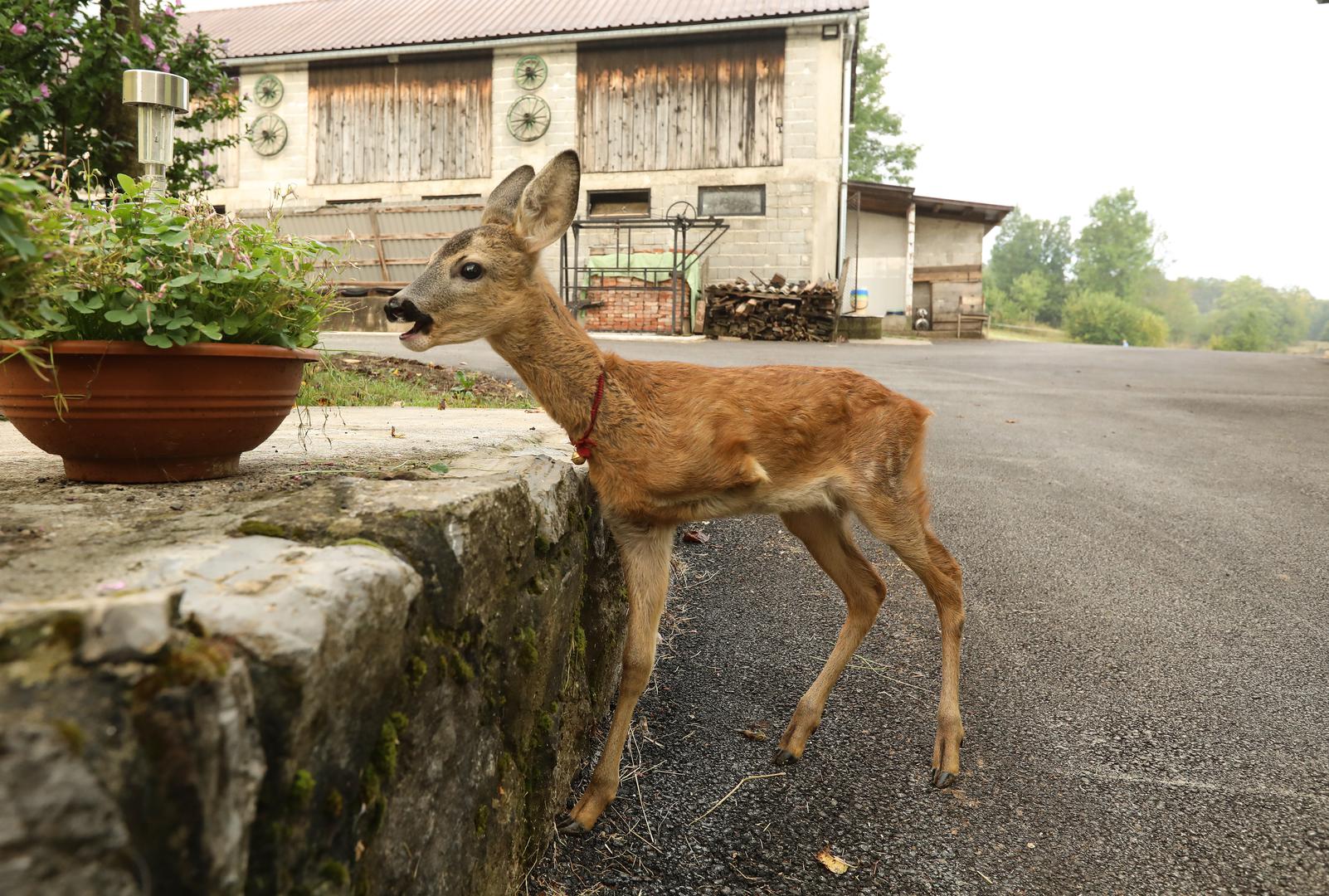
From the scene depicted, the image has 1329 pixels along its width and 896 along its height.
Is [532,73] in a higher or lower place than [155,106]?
higher

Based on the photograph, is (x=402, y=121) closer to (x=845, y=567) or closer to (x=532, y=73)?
(x=532, y=73)

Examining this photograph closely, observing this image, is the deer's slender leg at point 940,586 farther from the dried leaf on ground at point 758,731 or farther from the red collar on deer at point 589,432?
the red collar on deer at point 589,432

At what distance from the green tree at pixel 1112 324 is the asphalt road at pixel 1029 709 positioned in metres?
63.6

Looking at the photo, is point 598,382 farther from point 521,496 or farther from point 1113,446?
point 1113,446

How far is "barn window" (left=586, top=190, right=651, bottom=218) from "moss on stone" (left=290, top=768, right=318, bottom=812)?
22097mm

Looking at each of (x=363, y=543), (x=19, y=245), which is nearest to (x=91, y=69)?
(x=19, y=245)

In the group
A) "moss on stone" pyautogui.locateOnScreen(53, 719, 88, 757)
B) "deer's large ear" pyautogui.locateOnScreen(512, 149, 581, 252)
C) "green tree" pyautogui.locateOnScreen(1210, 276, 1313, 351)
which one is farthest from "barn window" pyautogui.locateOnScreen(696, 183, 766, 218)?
"green tree" pyautogui.locateOnScreen(1210, 276, 1313, 351)

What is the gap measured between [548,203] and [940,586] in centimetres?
203

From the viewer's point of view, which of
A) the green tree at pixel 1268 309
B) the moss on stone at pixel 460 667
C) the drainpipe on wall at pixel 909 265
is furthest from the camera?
the green tree at pixel 1268 309

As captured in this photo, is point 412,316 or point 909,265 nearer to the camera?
point 412,316

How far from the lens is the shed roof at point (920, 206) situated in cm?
2502

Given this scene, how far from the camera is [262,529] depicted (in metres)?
1.78

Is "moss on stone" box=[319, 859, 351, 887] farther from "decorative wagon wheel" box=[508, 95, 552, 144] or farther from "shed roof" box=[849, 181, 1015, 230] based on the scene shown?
"shed roof" box=[849, 181, 1015, 230]

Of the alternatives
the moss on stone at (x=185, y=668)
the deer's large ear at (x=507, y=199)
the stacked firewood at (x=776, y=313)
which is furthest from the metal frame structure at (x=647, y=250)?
the moss on stone at (x=185, y=668)
